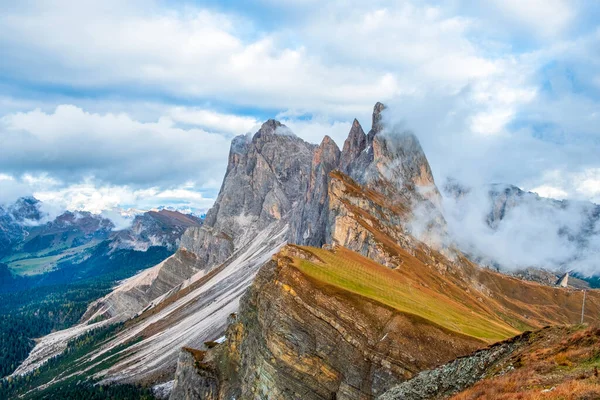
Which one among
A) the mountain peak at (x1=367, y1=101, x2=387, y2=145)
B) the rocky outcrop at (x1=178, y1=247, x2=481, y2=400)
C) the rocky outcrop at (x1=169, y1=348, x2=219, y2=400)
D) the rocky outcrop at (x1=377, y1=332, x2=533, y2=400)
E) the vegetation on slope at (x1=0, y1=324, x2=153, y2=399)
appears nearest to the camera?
the rocky outcrop at (x1=377, y1=332, x2=533, y2=400)

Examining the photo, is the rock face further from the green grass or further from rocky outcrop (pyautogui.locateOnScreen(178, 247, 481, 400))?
rocky outcrop (pyautogui.locateOnScreen(178, 247, 481, 400))

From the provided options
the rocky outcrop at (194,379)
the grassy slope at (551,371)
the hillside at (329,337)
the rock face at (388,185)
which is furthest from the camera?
the rock face at (388,185)

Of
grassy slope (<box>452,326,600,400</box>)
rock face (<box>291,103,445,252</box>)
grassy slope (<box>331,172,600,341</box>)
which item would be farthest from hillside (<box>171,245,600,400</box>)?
rock face (<box>291,103,445,252</box>)

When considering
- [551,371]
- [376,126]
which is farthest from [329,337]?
[376,126]

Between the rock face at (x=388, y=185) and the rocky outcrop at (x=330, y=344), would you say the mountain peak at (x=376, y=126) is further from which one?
the rocky outcrop at (x=330, y=344)

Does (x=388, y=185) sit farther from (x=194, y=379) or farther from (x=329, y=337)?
(x=329, y=337)

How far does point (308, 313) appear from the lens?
55.9 m

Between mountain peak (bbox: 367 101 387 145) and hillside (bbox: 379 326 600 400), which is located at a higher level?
mountain peak (bbox: 367 101 387 145)

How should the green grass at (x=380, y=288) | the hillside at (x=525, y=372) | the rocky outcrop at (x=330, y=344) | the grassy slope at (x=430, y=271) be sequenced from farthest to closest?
the grassy slope at (x=430, y=271) < the green grass at (x=380, y=288) < the rocky outcrop at (x=330, y=344) < the hillside at (x=525, y=372)

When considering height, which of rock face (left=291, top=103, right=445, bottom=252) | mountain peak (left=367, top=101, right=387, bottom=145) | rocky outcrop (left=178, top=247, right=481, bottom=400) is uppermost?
mountain peak (left=367, top=101, right=387, bottom=145)

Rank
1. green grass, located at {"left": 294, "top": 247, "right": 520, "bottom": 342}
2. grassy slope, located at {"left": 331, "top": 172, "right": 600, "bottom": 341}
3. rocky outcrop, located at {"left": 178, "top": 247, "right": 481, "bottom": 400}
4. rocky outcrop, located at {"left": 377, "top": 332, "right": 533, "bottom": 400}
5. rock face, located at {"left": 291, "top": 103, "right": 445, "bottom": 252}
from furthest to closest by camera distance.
→ rock face, located at {"left": 291, "top": 103, "right": 445, "bottom": 252} < grassy slope, located at {"left": 331, "top": 172, "right": 600, "bottom": 341} < green grass, located at {"left": 294, "top": 247, "right": 520, "bottom": 342} < rocky outcrop, located at {"left": 178, "top": 247, "right": 481, "bottom": 400} < rocky outcrop, located at {"left": 377, "top": 332, "right": 533, "bottom": 400}

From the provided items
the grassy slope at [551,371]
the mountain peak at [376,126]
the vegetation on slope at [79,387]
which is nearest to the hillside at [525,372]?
the grassy slope at [551,371]

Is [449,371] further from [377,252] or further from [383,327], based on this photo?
[377,252]

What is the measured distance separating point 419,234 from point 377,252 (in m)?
62.0
